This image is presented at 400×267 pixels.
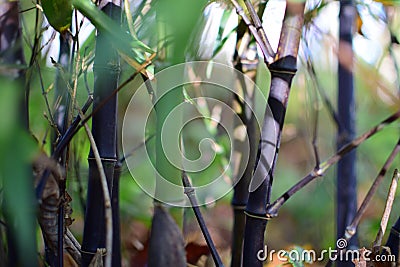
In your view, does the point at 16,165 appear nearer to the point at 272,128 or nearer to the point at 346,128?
the point at 272,128

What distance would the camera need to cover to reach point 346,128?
88 centimetres

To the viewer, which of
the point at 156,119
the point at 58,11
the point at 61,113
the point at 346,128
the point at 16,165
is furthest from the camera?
the point at 346,128

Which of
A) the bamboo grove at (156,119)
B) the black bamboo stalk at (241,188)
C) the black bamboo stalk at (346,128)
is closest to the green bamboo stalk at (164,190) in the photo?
the bamboo grove at (156,119)

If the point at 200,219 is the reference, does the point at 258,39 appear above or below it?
above

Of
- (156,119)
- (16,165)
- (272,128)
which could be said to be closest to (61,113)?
(156,119)

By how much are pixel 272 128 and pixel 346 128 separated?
0.43 m

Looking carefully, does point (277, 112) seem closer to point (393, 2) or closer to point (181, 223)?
point (393, 2)

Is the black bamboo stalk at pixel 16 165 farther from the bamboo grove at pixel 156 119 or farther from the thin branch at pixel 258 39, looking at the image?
the thin branch at pixel 258 39

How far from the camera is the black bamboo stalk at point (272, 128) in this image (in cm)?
48

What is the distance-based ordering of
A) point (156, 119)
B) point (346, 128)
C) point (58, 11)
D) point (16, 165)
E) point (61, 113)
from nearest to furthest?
point (16, 165), point (58, 11), point (156, 119), point (61, 113), point (346, 128)


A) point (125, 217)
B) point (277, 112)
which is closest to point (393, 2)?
point (277, 112)

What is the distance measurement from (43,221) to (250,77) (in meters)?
0.31

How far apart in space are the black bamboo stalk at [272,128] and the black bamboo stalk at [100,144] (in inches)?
4.7

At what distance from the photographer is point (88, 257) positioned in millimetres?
484
